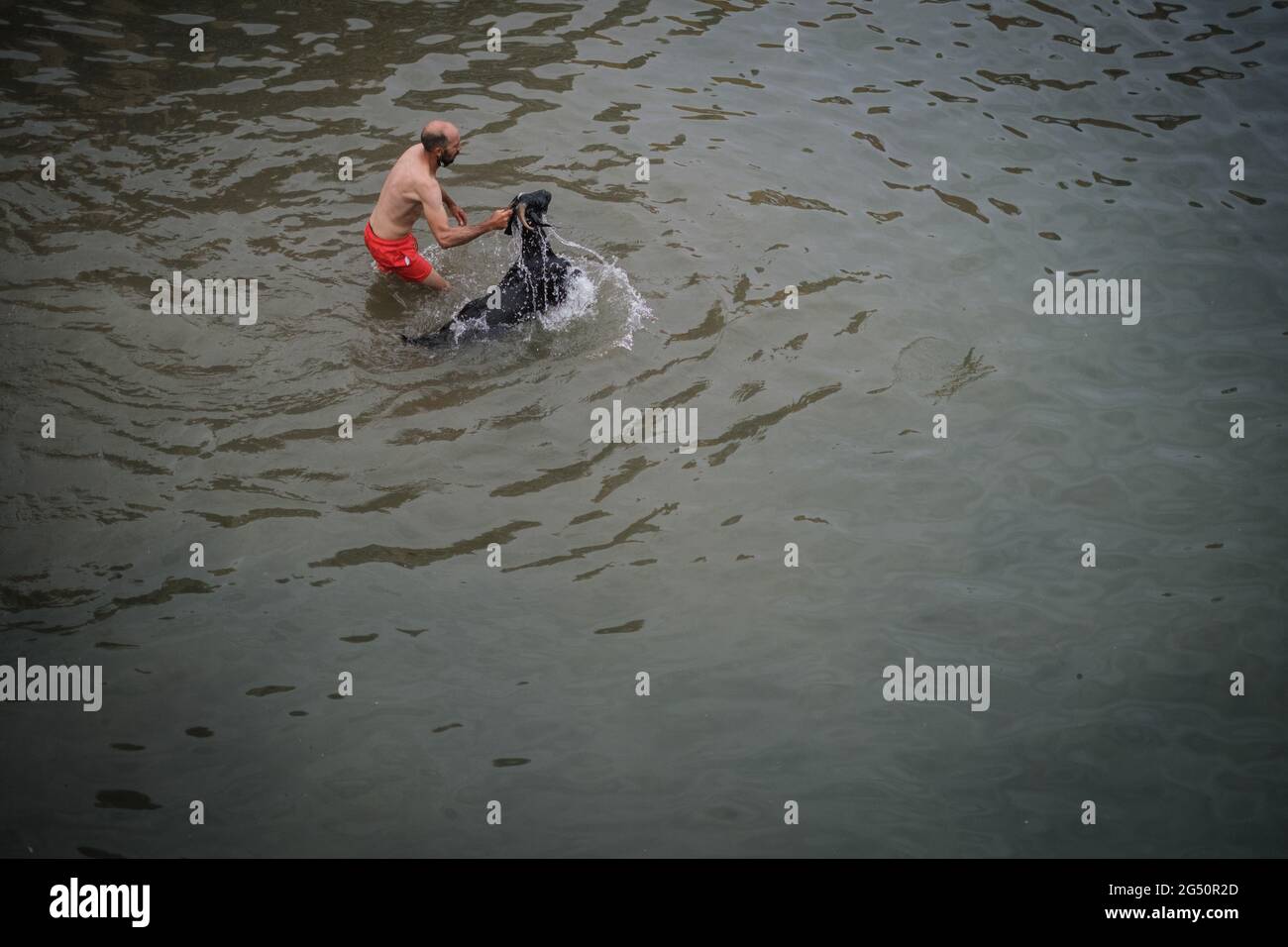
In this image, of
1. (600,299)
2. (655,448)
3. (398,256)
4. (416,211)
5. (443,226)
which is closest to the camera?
(655,448)

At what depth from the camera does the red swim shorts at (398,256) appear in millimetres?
8516

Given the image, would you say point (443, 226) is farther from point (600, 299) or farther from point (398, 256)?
point (600, 299)

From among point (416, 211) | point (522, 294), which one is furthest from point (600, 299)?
point (416, 211)

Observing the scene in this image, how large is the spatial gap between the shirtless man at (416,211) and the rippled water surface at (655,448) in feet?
1.47

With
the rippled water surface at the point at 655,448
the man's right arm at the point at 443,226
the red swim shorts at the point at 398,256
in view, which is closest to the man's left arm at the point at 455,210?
the man's right arm at the point at 443,226

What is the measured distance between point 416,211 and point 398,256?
0.41m

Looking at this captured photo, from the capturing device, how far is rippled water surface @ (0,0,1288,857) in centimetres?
587

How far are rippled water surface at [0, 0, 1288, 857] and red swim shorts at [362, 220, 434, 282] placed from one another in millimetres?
324

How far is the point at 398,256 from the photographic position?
28.1ft

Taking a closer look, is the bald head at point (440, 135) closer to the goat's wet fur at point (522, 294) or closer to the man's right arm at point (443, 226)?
the man's right arm at point (443, 226)

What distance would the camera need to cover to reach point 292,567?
6805mm

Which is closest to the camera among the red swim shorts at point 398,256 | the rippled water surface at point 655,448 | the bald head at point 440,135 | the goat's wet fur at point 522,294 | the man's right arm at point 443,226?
the rippled water surface at point 655,448
